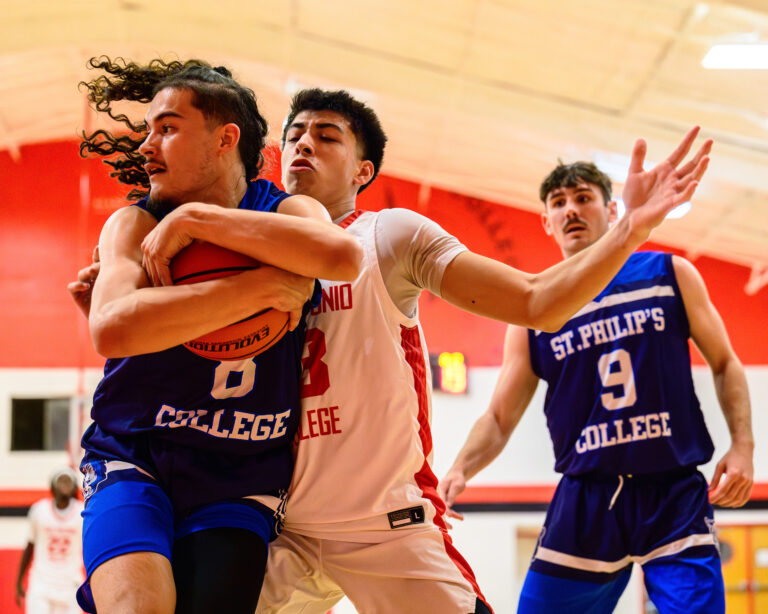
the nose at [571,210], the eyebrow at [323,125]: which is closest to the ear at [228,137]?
the eyebrow at [323,125]

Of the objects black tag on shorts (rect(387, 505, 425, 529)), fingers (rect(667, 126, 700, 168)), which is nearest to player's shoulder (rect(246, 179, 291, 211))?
black tag on shorts (rect(387, 505, 425, 529))

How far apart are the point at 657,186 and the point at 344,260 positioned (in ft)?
2.87

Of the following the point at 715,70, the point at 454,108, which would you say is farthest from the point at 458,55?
the point at 715,70

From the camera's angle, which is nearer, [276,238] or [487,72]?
[276,238]

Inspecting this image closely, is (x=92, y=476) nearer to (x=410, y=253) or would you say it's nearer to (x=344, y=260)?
(x=344, y=260)

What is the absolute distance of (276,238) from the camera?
82.2 inches

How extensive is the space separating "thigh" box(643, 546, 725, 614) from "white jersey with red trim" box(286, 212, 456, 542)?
121cm

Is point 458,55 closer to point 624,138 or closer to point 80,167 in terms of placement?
point 624,138

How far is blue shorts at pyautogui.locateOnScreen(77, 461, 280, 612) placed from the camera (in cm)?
207

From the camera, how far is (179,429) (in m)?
2.30

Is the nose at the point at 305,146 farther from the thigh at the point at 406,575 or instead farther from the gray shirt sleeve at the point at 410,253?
the thigh at the point at 406,575

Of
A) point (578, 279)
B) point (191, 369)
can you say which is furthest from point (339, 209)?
point (578, 279)

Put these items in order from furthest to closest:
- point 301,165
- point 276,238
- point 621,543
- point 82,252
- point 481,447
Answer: point 82,252
point 481,447
point 621,543
point 301,165
point 276,238

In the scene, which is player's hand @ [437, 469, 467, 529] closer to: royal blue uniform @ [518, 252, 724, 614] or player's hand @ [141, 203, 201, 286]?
royal blue uniform @ [518, 252, 724, 614]
